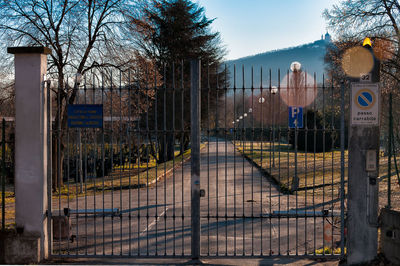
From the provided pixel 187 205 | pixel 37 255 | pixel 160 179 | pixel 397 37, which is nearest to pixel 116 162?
pixel 160 179

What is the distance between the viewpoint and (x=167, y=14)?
35094 mm

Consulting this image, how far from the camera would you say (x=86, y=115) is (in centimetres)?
705

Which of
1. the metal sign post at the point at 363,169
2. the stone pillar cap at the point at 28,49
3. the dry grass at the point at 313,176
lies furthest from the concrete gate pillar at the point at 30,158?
the metal sign post at the point at 363,169

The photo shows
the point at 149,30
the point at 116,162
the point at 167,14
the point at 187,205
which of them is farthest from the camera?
the point at 167,14

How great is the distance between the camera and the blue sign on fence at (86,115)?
6988 millimetres

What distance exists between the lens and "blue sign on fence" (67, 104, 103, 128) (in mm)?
6988

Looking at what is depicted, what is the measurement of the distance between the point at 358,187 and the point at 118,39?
13617 millimetres

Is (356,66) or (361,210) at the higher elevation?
(356,66)

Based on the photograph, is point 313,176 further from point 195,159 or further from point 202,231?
point 195,159

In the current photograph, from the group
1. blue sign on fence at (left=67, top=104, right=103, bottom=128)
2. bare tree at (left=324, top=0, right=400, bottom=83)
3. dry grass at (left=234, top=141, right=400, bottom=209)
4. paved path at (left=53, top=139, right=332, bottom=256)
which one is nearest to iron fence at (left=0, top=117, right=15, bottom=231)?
paved path at (left=53, top=139, right=332, bottom=256)

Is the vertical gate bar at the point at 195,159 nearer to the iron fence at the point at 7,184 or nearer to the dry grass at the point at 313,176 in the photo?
the dry grass at the point at 313,176

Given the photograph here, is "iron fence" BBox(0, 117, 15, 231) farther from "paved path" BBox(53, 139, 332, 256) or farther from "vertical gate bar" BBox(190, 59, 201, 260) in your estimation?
"vertical gate bar" BBox(190, 59, 201, 260)

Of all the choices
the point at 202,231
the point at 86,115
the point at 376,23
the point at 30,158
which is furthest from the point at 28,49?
the point at 376,23

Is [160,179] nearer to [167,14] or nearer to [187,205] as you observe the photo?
[187,205]
